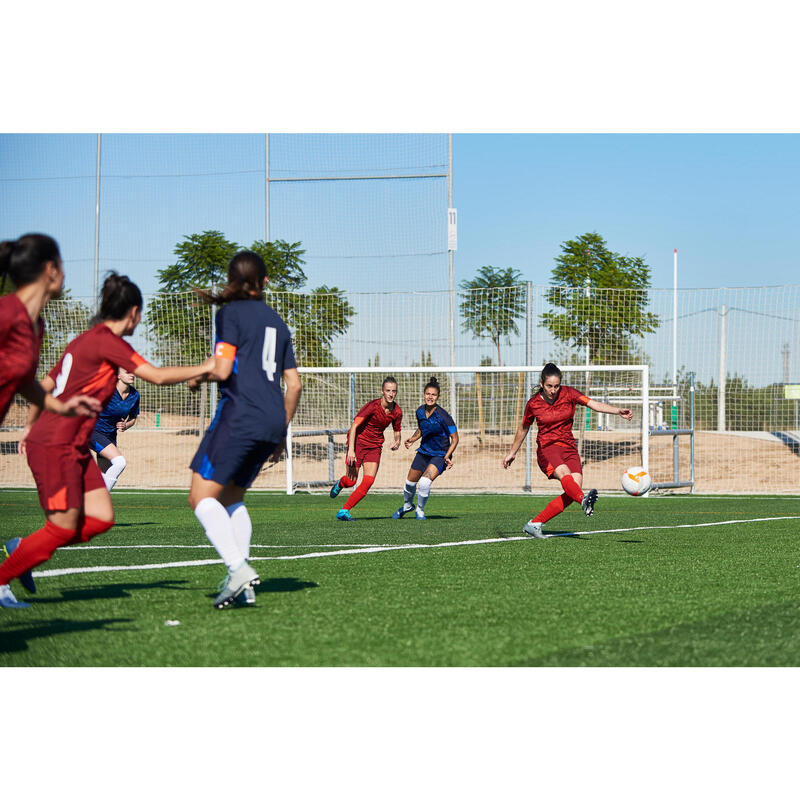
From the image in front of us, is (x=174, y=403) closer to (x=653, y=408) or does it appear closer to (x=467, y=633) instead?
(x=653, y=408)

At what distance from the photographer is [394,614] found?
510cm

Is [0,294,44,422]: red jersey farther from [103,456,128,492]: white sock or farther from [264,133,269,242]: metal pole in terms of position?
[264,133,269,242]: metal pole

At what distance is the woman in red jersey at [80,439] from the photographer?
5.08 metres

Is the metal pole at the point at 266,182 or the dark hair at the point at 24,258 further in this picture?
the metal pole at the point at 266,182

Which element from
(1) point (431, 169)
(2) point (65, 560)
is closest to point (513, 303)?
(1) point (431, 169)

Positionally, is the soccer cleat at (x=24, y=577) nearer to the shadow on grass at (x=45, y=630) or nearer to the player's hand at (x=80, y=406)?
the shadow on grass at (x=45, y=630)

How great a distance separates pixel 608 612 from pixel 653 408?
62.8ft

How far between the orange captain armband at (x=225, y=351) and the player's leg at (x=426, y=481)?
25.3 ft

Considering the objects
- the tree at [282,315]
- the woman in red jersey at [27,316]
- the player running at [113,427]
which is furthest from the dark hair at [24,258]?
the tree at [282,315]

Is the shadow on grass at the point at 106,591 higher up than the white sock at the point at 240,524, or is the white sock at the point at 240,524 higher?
the white sock at the point at 240,524

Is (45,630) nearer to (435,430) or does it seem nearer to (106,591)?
(106,591)

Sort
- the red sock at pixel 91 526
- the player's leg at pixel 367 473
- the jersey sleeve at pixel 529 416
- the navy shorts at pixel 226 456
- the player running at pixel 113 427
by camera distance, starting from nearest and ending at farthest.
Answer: the navy shorts at pixel 226 456
the red sock at pixel 91 526
the jersey sleeve at pixel 529 416
the player running at pixel 113 427
the player's leg at pixel 367 473

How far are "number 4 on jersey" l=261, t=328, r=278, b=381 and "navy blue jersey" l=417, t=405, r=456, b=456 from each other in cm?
748

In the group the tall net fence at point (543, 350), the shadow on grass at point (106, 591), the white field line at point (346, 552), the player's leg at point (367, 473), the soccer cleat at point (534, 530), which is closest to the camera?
the shadow on grass at point (106, 591)
